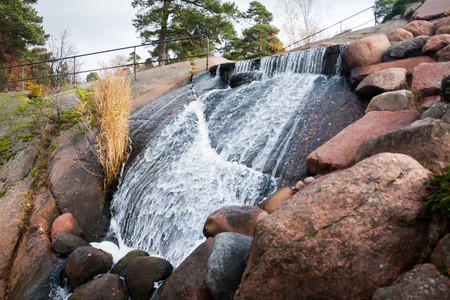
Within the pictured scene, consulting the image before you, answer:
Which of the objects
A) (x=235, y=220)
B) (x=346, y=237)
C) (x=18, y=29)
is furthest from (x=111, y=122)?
(x=18, y=29)

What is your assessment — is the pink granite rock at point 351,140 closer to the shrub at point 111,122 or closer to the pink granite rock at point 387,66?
the pink granite rock at point 387,66

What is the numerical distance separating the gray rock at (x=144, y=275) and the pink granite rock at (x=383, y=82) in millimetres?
4304

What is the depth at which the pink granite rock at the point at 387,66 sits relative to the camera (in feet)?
17.1

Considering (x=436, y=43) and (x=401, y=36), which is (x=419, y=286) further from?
(x=401, y=36)

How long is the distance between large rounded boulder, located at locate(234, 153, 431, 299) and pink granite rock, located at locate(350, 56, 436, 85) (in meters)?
4.05

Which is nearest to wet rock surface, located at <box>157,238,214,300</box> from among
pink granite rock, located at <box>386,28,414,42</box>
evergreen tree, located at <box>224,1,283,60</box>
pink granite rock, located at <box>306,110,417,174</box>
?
pink granite rock, located at <box>306,110,417,174</box>

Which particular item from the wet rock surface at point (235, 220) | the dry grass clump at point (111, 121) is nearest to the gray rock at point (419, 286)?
the wet rock surface at point (235, 220)

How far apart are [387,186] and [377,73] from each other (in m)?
3.86

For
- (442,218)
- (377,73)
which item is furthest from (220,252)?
(377,73)

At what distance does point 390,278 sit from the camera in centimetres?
163

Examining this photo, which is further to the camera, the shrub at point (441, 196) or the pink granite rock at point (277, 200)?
the pink granite rock at point (277, 200)

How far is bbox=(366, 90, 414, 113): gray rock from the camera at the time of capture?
399 centimetres

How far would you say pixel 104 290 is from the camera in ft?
10.4

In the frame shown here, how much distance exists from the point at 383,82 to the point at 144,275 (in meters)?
4.68
